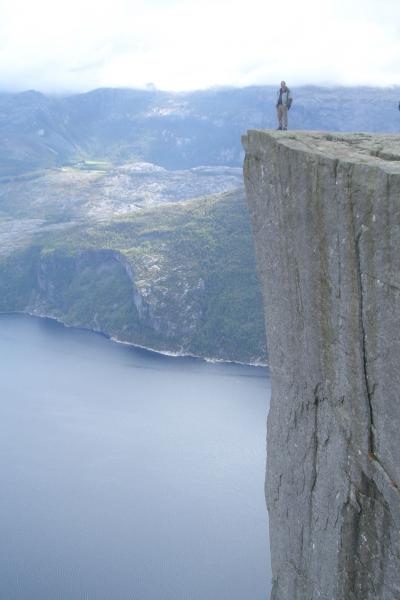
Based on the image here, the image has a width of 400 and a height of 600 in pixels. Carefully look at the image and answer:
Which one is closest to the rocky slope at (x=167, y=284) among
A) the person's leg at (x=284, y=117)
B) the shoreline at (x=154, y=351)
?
the shoreline at (x=154, y=351)

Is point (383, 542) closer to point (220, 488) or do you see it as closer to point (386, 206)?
point (386, 206)

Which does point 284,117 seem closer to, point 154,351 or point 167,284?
point 154,351

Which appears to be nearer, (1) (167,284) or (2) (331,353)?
(2) (331,353)

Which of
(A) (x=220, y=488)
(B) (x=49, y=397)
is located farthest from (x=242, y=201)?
(A) (x=220, y=488)

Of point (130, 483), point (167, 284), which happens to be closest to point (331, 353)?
point (130, 483)

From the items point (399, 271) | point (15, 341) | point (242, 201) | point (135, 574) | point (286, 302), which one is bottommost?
point (15, 341)

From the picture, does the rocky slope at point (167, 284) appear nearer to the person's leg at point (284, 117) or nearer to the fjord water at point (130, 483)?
the fjord water at point (130, 483)

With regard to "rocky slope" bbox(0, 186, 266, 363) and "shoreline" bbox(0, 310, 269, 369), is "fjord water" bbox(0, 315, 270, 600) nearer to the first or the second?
"shoreline" bbox(0, 310, 269, 369)
